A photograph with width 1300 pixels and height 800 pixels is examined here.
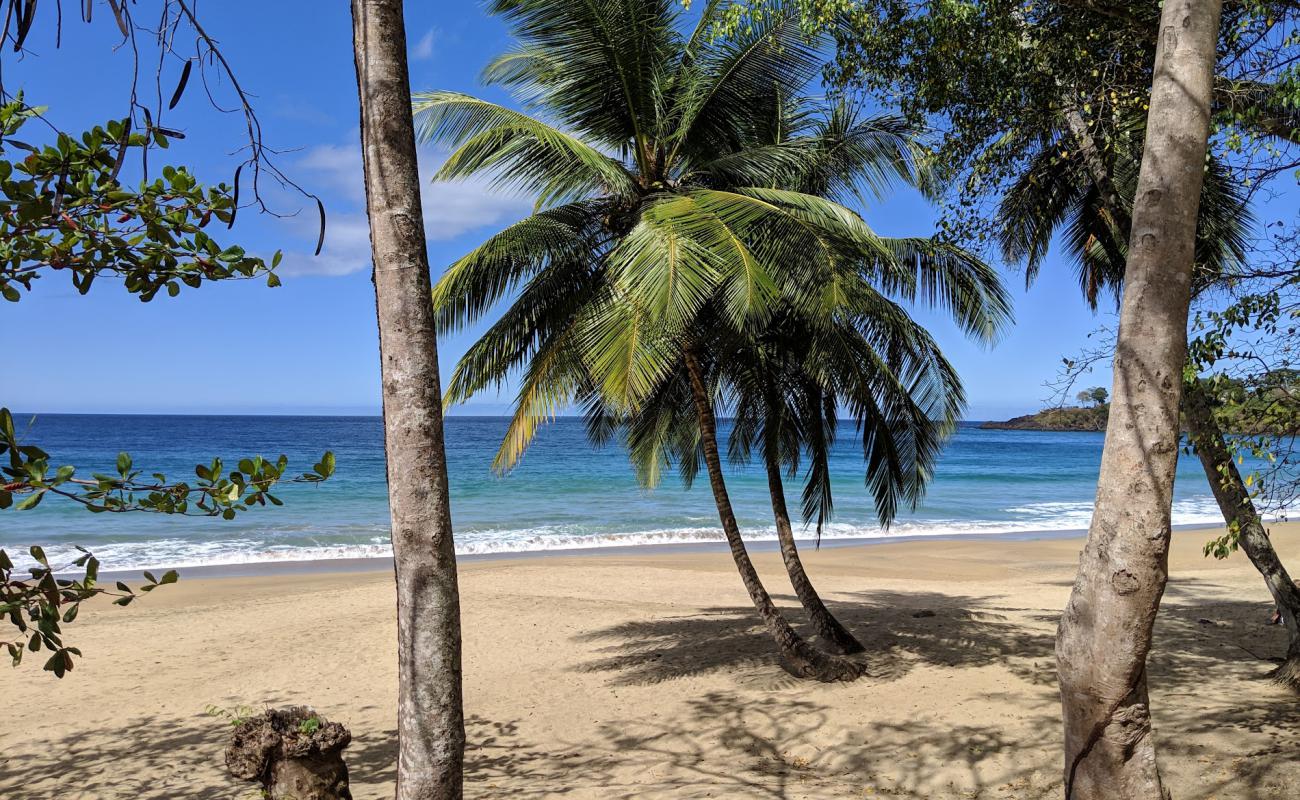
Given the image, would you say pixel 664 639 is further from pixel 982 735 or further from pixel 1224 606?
pixel 1224 606

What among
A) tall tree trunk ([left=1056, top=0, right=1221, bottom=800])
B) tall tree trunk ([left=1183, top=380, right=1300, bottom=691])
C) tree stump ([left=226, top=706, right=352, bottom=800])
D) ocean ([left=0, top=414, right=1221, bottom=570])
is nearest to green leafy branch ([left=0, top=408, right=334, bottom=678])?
tree stump ([left=226, top=706, right=352, bottom=800])

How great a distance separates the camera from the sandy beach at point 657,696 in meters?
5.49

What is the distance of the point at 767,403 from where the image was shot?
8.41 metres

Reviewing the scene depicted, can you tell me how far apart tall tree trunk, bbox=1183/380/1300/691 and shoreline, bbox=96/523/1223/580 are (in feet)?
43.6

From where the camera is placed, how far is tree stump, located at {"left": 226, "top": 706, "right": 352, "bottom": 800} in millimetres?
4359

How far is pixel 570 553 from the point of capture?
1952cm

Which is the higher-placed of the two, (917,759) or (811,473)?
(811,473)

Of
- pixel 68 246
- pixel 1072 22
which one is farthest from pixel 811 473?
pixel 68 246

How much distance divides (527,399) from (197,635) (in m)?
6.09

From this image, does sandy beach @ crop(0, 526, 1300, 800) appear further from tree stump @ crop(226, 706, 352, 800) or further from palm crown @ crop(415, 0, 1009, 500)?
palm crown @ crop(415, 0, 1009, 500)

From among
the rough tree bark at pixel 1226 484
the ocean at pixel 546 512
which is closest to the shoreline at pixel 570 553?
the ocean at pixel 546 512

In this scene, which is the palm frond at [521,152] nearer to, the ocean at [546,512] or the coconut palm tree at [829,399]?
the coconut palm tree at [829,399]

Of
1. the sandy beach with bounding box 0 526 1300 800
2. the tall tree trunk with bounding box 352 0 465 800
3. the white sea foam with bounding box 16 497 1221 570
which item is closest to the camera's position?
the tall tree trunk with bounding box 352 0 465 800

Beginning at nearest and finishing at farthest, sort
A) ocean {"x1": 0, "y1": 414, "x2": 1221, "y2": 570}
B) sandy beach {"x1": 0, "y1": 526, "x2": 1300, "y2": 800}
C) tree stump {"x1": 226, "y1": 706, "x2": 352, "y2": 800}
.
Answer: tree stump {"x1": 226, "y1": 706, "x2": 352, "y2": 800}
sandy beach {"x1": 0, "y1": 526, "x2": 1300, "y2": 800}
ocean {"x1": 0, "y1": 414, "x2": 1221, "y2": 570}
